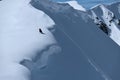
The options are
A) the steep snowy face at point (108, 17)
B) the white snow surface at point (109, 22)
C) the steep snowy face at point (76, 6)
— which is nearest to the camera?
the steep snowy face at point (76, 6)

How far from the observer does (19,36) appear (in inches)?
313

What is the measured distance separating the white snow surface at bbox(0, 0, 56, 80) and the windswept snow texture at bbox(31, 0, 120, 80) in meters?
0.35

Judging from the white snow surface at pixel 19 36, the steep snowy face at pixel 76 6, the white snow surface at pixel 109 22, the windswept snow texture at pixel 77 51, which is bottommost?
the white snow surface at pixel 109 22

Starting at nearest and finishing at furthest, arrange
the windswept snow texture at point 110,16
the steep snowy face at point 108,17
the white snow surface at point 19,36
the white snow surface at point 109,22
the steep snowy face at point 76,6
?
the white snow surface at point 19,36
the steep snowy face at point 76,6
the white snow surface at point 109,22
the steep snowy face at point 108,17
the windswept snow texture at point 110,16

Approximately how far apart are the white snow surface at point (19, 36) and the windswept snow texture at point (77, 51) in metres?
0.35

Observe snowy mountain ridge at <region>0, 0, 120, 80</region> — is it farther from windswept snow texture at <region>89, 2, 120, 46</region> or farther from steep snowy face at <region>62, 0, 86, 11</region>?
windswept snow texture at <region>89, 2, 120, 46</region>

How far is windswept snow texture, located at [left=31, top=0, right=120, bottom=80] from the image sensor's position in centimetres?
777

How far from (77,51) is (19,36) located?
6.39 ft

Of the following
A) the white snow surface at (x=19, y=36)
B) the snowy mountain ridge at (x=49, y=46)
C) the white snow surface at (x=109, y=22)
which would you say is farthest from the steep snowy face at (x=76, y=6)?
the white snow surface at (x=109, y=22)

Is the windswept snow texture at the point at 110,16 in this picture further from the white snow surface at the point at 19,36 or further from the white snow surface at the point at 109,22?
the white snow surface at the point at 19,36

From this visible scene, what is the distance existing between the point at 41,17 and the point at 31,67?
261 centimetres

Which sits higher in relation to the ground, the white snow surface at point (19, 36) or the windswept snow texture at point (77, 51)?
the white snow surface at point (19, 36)

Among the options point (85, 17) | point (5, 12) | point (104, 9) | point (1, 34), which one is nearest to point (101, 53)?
point (85, 17)

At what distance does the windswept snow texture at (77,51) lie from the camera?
25.5 ft
